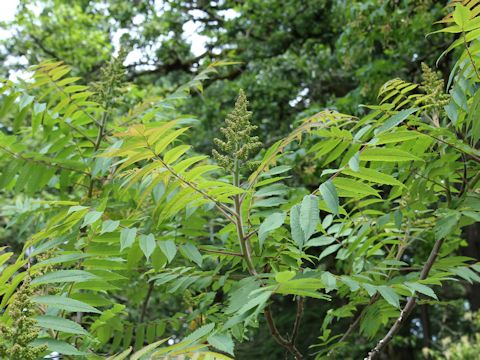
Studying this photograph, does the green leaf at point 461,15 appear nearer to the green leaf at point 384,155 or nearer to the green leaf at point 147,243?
the green leaf at point 384,155

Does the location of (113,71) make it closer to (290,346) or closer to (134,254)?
(134,254)

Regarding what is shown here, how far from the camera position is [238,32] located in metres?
9.91

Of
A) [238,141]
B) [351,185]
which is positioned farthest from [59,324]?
[351,185]

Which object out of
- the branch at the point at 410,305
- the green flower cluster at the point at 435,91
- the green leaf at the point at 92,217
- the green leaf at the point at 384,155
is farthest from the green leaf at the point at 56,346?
the green flower cluster at the point at 435,91

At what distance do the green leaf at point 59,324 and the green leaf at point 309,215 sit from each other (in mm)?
587

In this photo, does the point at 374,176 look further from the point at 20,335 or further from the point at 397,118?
the point at 20,335

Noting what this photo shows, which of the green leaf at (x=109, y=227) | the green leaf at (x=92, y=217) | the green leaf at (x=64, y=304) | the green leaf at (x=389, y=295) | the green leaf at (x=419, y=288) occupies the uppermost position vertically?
the green leaf at (x=92, y=217)

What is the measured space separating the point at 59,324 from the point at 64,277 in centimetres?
13

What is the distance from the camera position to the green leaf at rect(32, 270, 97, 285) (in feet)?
4.53

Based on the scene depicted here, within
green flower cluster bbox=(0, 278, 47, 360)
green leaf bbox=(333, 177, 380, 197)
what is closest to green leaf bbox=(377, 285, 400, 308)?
green leaf bbox=(333, 177, 380, 197)

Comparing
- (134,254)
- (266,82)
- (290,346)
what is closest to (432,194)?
(290,346)

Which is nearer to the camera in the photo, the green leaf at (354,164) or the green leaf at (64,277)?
the green leaf at (64,277)

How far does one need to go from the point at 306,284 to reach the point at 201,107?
8.29m

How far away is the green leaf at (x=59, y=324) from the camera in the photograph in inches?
50.8
